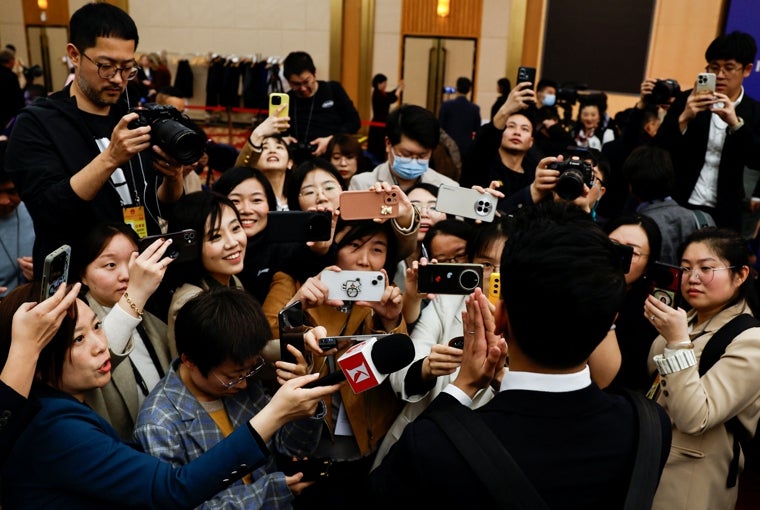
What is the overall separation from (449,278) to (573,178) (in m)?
0.91

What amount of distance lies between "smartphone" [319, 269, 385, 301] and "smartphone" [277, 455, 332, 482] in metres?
0.42

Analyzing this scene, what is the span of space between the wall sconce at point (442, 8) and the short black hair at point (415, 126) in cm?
698

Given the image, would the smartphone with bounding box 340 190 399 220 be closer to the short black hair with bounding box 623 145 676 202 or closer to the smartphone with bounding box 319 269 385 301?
the smartphone with bounding box 319 269 385 301

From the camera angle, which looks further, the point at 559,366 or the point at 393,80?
the point at 393,80

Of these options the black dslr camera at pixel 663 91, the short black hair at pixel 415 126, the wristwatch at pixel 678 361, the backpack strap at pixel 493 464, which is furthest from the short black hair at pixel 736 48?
the backpack strap at pixel 493 464

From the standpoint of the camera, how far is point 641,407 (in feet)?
3.79

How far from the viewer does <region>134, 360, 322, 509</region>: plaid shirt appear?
149 cm

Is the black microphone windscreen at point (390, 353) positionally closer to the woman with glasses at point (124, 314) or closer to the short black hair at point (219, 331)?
the short black hair at point (219, 331)

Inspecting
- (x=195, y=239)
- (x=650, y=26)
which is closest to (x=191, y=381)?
(x=195, y=239)

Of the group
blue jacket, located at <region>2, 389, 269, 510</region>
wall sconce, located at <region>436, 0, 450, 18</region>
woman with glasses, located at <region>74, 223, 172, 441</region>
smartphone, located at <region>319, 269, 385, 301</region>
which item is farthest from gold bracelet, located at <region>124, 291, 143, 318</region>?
wall sconce, located at <region>436, 0, 450, 18</region>

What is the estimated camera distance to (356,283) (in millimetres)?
1778

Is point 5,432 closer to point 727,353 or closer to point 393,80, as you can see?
point 727,353

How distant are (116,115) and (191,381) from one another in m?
1.16

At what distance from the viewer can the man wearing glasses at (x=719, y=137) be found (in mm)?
3240
